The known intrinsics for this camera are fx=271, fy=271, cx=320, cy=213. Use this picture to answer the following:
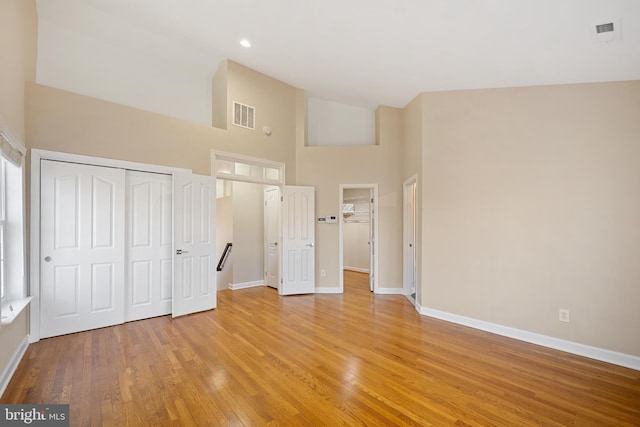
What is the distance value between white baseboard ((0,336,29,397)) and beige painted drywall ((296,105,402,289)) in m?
3.92

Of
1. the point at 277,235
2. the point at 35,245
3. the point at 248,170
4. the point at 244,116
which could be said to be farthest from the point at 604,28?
the point at 35,245

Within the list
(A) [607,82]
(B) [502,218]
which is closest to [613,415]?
(B) [502,218]

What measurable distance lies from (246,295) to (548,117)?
17.0ft

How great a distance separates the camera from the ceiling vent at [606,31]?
2299 millimetres

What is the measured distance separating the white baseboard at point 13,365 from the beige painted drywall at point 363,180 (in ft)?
12.8

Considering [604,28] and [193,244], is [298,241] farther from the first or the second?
[604,28]

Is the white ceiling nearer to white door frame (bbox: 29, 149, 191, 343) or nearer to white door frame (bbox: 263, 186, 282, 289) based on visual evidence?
white door frame (bbox: 29, 149, 191, 343)

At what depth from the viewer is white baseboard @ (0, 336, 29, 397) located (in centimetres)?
211

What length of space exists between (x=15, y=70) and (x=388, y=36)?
12.3 feet

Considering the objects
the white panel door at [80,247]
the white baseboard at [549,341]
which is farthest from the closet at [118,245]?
the white baseboard at [549,341]

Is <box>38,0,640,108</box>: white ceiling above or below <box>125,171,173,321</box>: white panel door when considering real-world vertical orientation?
above

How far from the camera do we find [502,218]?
11.2ft

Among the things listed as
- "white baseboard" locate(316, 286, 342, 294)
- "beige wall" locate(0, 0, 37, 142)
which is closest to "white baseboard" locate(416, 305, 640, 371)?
"white baseboard" locate(316, 286, 342, 294)

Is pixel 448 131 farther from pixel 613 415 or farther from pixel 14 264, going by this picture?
pixel 14 264
